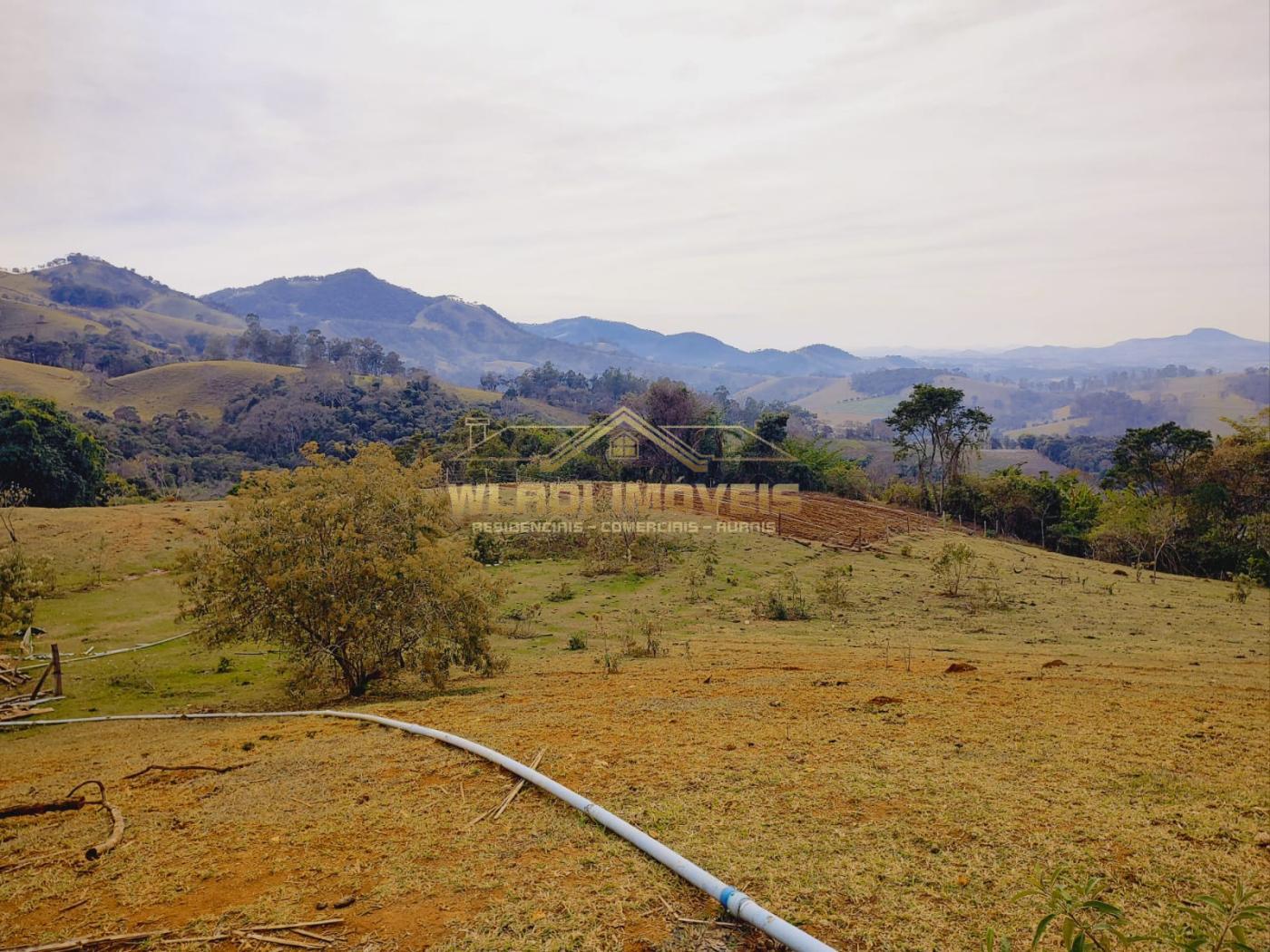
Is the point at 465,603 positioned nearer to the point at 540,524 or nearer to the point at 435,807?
the point at 435,807

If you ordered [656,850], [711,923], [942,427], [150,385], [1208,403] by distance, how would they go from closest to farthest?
[711,923], [656,850], [942,427], [150,385], [1208,403]

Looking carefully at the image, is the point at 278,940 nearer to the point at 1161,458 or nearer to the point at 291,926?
the point at 291,926

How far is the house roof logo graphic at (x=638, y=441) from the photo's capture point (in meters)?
41.6

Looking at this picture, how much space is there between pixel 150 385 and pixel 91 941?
319ft

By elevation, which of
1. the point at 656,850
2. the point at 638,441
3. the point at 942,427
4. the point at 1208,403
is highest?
the point at 1208,403

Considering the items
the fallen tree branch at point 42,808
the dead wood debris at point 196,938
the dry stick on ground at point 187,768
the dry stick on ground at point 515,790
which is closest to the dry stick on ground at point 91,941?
the dead wood debris at point 196,938

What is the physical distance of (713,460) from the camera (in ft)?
146

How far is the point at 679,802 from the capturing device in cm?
495

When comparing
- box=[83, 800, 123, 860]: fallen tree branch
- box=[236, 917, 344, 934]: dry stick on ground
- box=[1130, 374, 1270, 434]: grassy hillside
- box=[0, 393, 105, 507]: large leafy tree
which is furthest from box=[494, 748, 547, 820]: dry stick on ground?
box=[1130, 374, 1270, 434]: grassy hillside

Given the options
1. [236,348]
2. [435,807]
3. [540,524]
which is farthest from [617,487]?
[236,348]

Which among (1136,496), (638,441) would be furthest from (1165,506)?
(638,441)

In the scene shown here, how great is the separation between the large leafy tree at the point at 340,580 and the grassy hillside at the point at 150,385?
77109mm

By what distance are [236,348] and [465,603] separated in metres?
120

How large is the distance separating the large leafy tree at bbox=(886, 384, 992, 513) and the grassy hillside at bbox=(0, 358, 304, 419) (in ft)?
229
